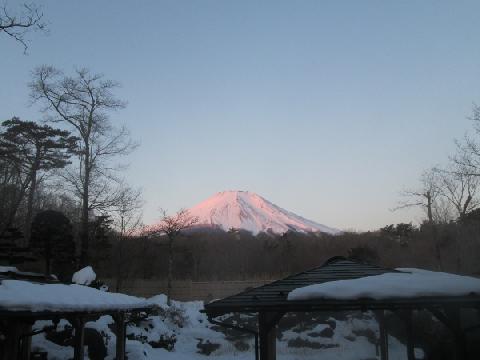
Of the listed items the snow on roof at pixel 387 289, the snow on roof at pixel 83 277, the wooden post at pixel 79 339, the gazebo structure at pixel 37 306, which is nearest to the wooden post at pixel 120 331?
the gazebo structure at pixel 37 306

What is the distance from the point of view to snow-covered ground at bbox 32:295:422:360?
14391 mm

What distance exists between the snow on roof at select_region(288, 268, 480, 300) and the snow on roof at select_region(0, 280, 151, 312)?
339cm

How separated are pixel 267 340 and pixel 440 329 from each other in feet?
31.7

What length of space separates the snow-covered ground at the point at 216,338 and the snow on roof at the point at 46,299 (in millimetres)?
5101

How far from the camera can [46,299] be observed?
6.99 m

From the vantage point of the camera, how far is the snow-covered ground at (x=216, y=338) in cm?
1439

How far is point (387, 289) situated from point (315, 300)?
94 cm

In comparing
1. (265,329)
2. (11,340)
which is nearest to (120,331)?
(11,340)

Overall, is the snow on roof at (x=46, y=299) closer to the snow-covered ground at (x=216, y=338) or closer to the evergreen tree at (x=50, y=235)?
the snow-covered ground at (x=216, y=338)

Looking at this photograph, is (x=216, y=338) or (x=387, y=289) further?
(x=216, y=338)

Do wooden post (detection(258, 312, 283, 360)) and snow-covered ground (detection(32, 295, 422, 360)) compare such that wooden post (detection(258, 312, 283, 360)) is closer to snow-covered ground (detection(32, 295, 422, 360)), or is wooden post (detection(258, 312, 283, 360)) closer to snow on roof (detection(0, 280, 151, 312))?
snow on roof (detection(0, 280, 151, 312))

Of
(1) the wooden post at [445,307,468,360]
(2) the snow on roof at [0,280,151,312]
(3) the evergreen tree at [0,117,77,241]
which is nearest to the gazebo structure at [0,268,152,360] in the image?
(2) the snow on roof at [0,280,151,312]

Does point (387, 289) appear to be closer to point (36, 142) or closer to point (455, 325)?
point (455, 325)

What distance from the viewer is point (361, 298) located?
618 cm
